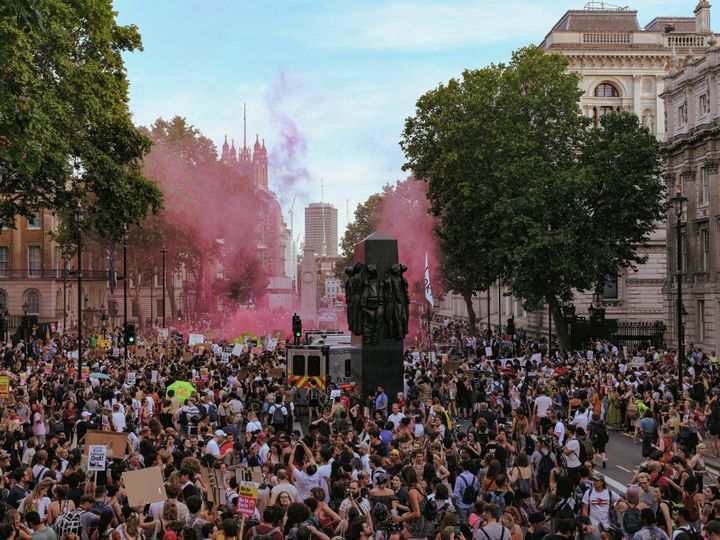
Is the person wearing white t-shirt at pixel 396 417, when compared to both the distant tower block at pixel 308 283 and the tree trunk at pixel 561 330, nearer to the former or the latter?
the tree trunk at pixel 561 330

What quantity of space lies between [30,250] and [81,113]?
49651 mm

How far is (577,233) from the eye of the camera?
154 ft

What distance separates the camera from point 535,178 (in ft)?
152

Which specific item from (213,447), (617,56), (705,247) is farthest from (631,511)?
(617,56)

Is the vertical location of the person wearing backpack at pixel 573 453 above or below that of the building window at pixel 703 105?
below

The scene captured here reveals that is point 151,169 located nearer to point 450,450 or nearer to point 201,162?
point 201,162

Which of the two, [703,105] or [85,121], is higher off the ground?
[703,105]

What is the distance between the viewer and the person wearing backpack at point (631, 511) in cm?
1115

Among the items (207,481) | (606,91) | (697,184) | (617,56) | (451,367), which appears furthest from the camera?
(606,91)

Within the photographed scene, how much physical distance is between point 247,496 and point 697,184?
4300 centimetres

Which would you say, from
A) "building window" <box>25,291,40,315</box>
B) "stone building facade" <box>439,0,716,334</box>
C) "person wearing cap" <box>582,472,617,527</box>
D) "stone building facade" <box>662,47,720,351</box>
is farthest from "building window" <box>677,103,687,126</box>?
"building window" <box>25,291,40,315</box>

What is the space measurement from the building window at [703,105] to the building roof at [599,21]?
2838 centimetres

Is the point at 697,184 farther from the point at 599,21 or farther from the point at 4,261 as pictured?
the point at 4,261

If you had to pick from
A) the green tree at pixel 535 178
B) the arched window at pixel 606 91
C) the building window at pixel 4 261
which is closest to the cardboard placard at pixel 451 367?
the green tree at pixel 535 178
